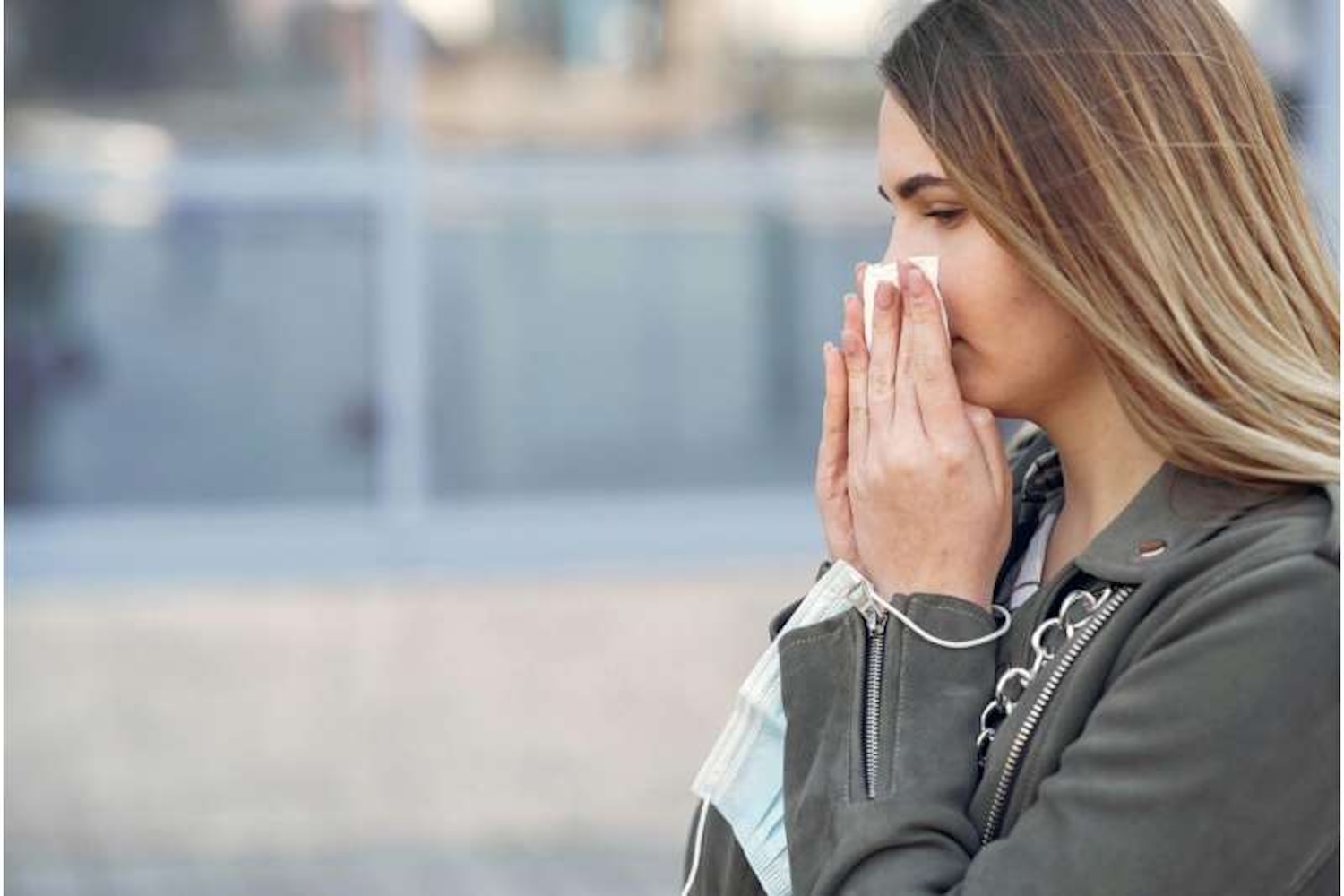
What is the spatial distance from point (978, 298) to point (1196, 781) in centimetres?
48

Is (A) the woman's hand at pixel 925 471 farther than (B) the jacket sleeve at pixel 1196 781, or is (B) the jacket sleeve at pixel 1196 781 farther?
(A) the woman's hand at pixel 925 471

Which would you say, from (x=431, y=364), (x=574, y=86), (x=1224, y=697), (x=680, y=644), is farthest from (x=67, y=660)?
(x=1224, y=697)

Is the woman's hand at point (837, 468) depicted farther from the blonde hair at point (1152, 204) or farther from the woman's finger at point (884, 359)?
the blonde hair at point (1152, 204)

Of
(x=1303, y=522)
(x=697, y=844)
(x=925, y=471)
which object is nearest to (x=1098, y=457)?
(x=925, y=471)

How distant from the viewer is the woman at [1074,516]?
5.80ft

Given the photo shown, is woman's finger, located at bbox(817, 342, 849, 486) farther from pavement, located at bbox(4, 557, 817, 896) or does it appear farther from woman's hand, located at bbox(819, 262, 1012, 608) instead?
pavement, located at bbox(4, 557, 817, 896)

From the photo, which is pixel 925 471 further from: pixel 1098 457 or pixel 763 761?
pixel 763 761


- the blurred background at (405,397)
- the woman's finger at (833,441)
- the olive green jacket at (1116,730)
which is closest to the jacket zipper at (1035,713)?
the olive green jacket at (1116,730)

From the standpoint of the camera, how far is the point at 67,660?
606cm

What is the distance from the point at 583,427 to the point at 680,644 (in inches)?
25.7

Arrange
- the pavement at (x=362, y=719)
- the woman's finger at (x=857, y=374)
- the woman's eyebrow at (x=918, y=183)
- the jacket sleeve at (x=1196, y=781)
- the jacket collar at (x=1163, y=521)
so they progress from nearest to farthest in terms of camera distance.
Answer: the jacket sleeve at (x=1196, y=781) → the jacket collar at (x=1163, y=521) → the woman's eyebrow at (x=918, y=183) → the woman's finger at (x=857, y=374) → the pavement at (x=362, y=719)

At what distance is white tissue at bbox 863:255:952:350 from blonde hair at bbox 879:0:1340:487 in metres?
0.08

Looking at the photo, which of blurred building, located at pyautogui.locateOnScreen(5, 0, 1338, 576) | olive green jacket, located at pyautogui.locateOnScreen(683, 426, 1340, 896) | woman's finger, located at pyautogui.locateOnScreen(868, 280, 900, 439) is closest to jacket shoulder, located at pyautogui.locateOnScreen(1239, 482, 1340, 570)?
olive green jacket, located at pyautogui.locateOnScreen(683, 426, 1340, 896)

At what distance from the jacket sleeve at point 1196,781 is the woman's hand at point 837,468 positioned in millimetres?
334
